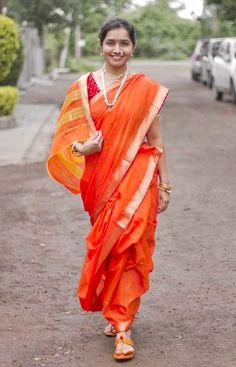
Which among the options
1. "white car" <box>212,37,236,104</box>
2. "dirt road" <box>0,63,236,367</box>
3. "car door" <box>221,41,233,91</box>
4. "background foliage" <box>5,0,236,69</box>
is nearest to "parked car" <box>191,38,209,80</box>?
"background foliage" <box>5,0,236,69</box>

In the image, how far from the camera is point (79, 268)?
271 inches

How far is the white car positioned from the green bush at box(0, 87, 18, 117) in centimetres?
656

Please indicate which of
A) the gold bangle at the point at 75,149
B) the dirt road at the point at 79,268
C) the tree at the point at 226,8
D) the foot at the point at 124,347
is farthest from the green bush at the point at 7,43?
the tree at the point at 226,8

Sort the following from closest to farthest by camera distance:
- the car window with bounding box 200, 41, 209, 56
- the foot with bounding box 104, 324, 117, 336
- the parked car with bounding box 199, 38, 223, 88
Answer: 1. the foot with bounding box 104, 324, 117, 336
2. the parked car with bounding box 199, 38, 223, 88
3. the car window with bounding box 200, 41, 209, 56

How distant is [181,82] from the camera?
120 feet

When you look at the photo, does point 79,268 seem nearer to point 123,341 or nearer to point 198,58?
point 123,341

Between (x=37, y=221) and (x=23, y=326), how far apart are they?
10.8 ft

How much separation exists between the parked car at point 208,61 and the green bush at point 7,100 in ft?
46.8

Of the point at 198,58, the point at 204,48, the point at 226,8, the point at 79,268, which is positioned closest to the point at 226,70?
the point at 226,8

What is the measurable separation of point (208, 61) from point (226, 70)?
836 cm

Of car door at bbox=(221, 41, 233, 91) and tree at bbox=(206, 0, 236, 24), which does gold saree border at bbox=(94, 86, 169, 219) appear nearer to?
car door at bbox=(221, 41, 233, 91)

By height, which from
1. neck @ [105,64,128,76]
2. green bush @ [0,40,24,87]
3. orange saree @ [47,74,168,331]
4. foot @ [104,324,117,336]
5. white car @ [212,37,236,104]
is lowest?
white car @ [212,37,236,104]

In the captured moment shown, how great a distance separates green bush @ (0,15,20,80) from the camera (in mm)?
17172

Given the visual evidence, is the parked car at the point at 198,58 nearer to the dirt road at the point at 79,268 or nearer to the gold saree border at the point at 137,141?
the dirt road at the point at 79,268
